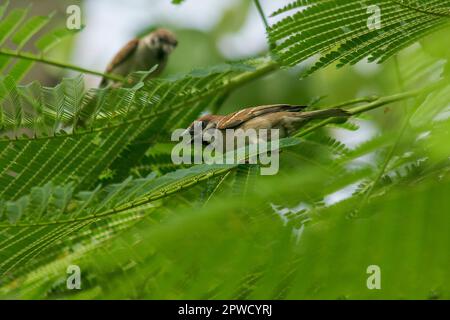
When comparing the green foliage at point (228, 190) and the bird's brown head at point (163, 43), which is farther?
the bird's brown head at point (163, 43)

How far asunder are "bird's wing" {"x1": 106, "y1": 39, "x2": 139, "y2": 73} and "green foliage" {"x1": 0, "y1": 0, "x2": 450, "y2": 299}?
387 centimetres

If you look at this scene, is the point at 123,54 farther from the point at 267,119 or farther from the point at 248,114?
the point at 267,119

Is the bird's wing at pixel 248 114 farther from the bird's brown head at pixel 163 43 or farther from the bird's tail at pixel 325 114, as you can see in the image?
the bird's brown head at pixel 163 43

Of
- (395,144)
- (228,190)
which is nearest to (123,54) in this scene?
(228,190)

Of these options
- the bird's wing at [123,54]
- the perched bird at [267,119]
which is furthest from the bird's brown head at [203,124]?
the bird's wing at [123,54]

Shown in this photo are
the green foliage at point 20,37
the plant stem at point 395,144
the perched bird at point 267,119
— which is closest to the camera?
the plant stem at point 395,144

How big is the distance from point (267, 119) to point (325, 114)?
0.35 metres

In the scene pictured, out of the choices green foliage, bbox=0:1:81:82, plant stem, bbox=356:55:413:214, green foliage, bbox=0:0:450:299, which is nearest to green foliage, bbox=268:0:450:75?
green foliage, bbox=0:0:450:299

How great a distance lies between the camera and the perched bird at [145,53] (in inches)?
288

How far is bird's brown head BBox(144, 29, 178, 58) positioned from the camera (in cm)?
729

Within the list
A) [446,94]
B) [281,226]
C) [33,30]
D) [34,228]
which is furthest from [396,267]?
[33,30]

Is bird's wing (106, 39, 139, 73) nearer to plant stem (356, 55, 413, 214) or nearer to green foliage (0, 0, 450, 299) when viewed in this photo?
green foliage (0, 0, 450, 299)

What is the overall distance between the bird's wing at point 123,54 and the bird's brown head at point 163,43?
22 centimetres

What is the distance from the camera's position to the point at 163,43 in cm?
733
